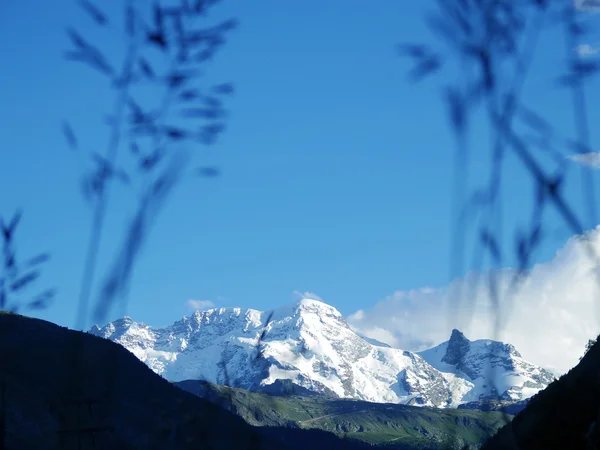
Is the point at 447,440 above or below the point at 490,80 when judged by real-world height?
below

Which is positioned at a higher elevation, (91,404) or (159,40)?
(159,40)

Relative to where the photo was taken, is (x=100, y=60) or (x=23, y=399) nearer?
(x=100, y=60)

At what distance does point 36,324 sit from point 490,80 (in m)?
175

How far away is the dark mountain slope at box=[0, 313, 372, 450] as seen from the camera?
464cm

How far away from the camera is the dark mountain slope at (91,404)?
15.2ft

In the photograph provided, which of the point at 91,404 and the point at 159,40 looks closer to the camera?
the point at 159,40

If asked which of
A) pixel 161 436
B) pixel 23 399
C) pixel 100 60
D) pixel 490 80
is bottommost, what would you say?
pixel 161 436

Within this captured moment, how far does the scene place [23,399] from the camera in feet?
383

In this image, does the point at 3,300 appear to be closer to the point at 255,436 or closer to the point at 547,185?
the point at 255,436

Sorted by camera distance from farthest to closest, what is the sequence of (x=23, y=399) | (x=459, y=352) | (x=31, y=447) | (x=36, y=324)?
(x=36, y=324), (x=23, y=399), (x=31, y=447), (x=459, y=352)

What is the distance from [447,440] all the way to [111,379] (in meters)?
2.02

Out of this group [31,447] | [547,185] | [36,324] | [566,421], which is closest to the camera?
[547,185]

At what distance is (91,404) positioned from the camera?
5371 millimetres

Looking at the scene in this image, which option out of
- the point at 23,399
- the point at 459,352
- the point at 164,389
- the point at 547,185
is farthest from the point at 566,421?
the point at 164,389
